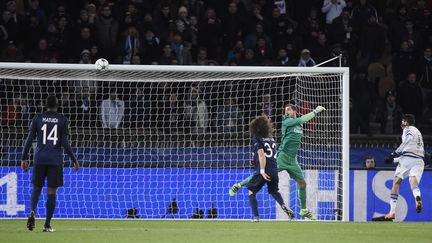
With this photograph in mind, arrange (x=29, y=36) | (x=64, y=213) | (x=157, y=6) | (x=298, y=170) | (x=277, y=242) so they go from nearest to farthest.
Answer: (x=277, y=242), (x=298, y=170), (x=64, y=213), (x=29, y=36), (x=157, y=6)

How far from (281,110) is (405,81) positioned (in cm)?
407

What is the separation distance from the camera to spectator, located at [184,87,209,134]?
19.3 meters

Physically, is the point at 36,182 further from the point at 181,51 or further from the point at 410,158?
the point at 181,51

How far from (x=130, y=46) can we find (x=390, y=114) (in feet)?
19.8

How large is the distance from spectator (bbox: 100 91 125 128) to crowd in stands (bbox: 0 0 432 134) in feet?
2.82

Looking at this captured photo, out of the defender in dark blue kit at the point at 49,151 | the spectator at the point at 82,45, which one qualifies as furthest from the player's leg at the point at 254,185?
the spectator at the point at 82,45

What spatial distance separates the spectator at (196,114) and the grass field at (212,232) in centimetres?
286

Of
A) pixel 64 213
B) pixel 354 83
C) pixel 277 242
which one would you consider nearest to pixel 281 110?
pixel 354 83

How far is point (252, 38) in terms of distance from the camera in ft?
76.5

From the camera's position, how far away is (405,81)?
73.9 ft

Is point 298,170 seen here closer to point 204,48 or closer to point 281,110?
point 281,110

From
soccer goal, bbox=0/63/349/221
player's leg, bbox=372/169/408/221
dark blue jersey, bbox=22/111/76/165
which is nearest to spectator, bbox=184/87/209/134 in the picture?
soccer goal, bbox=0/63/349/221

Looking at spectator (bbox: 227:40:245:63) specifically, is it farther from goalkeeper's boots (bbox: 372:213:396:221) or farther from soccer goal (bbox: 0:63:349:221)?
goalkeeper's boots (bbox: 372:213:396:221)

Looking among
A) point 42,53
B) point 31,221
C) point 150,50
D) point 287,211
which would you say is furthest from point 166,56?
point 31,221
